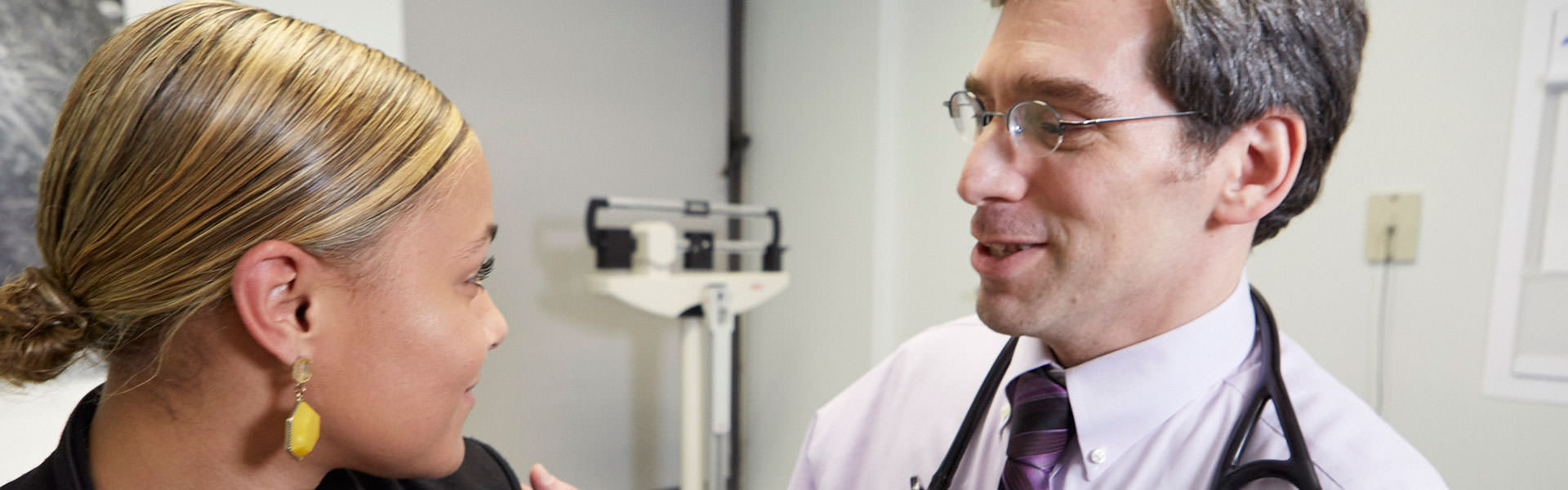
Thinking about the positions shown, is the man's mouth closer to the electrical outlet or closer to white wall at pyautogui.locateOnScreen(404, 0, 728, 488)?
the electrical outlet

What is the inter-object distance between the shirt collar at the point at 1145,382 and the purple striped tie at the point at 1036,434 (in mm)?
17

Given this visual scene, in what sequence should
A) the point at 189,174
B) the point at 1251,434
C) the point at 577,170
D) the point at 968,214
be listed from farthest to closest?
the point at 577,170 → the point at 968,214 → the point at 1251,434 → the point at 189,174

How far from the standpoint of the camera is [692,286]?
234 cm

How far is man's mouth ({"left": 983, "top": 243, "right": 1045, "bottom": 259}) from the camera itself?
861 mm

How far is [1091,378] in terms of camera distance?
840 mm

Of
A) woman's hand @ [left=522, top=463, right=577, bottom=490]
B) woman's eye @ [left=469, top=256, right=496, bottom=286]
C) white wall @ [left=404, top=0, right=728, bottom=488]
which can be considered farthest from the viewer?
white wall @ [left=404, top=0, right=728, bottom=488]

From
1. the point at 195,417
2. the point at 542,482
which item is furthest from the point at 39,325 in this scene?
the point at 542,482

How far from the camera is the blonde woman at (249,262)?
618 mm

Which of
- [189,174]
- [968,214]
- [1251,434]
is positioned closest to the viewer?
[189,174]

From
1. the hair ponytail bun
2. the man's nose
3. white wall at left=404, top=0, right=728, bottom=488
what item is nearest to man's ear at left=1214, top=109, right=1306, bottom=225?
the man's nose

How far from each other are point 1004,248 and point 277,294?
28.0 inches

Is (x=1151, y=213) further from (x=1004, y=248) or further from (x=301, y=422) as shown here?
(x=301, y=422)

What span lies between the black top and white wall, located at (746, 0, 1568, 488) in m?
1.53

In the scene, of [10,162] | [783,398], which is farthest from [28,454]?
Result: [783,398]
